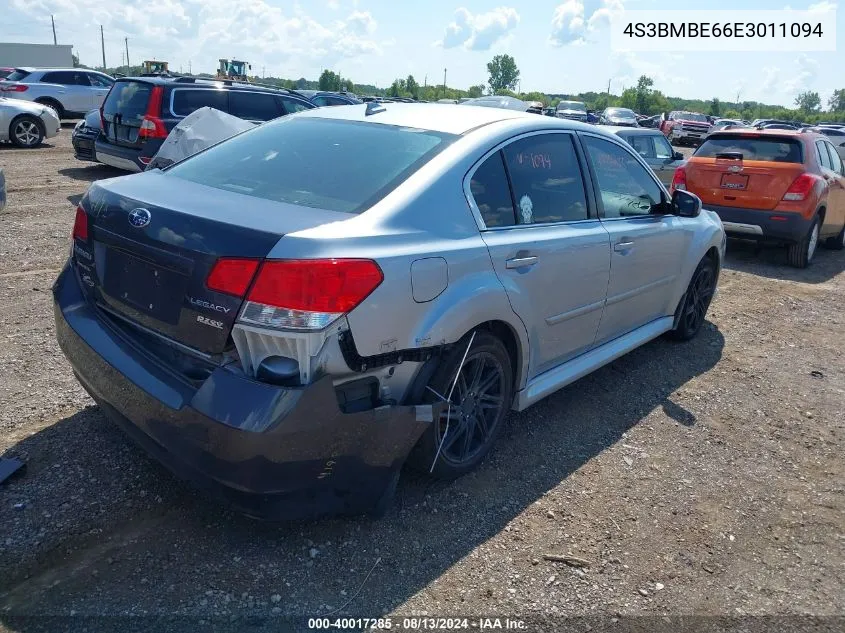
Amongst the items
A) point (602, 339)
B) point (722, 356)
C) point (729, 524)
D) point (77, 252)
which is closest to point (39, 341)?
point (77, 252)

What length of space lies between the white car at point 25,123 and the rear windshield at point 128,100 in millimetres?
5684

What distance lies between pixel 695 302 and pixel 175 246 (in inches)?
172

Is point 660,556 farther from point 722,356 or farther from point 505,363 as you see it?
point 722,356

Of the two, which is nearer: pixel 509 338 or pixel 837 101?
pixel 509 338

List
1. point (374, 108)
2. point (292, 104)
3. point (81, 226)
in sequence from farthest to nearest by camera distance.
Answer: point (292, 104) < point (374, 108) < point (81, 226)

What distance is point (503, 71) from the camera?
101 meters

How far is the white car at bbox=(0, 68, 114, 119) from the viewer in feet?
64.8

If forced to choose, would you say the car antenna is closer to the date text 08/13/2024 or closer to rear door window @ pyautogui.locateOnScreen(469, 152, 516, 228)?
rear door window @ pyautogui.locateOnScreen(469, 152, 516, 228)

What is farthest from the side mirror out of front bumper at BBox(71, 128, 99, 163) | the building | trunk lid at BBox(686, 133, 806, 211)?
the building

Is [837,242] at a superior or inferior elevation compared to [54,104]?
inferior

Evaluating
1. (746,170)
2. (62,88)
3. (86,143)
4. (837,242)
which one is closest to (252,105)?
(86,143)

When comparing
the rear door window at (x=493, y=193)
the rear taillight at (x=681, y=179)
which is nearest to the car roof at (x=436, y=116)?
the rear door window at (x=493, y=193)

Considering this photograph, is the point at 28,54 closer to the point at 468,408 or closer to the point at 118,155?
the point at 118,155

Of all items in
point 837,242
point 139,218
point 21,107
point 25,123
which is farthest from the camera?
point 25,123
